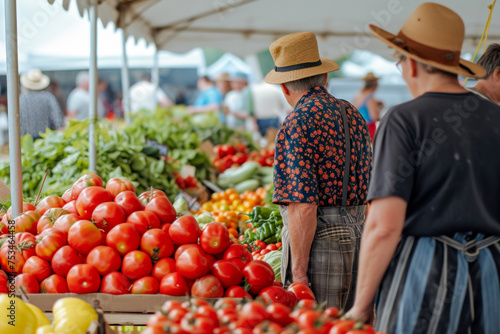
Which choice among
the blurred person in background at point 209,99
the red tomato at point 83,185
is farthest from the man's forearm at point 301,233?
the blurred person in background at point 209,99

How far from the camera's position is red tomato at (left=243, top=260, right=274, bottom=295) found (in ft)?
7.97

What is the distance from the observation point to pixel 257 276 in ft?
7.98

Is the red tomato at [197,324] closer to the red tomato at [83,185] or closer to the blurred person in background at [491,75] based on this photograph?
the red tomato at [83,185]

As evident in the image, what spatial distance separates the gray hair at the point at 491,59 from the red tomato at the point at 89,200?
233cm

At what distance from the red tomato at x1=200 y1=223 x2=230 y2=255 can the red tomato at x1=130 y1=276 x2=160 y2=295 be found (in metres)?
0.27

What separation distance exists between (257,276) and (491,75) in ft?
6.44

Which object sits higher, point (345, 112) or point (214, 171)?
point (345, 112)

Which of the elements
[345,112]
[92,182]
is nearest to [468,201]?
[345,112]

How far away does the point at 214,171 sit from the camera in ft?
23.1

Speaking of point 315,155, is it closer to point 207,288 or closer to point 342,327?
point 207,288

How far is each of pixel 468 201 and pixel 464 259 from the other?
21 cm

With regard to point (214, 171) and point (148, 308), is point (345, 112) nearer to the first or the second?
point (148, 308)

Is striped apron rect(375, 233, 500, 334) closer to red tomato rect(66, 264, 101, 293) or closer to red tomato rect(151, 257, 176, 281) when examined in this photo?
red tomato rect(151, 257, 176, 281)

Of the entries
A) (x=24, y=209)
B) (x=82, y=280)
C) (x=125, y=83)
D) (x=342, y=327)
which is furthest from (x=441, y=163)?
(x=125, y=83)
